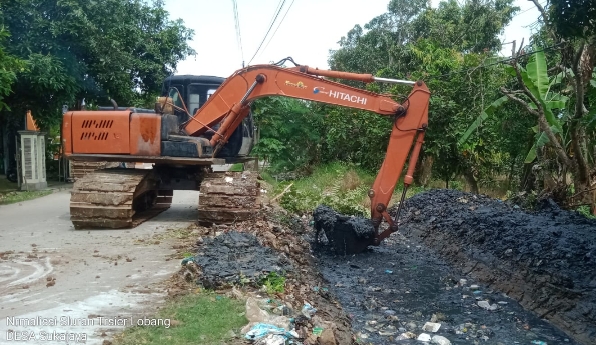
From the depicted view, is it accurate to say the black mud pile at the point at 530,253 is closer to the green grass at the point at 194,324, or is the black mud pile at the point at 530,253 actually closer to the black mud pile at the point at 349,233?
the black mud pile at the point at 349,233

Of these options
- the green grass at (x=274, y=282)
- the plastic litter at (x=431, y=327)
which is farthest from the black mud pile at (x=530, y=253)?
the green grass at (x=274, y=282)

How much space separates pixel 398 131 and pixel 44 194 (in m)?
11.9

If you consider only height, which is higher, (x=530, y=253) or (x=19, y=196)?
(x=530, y=253)

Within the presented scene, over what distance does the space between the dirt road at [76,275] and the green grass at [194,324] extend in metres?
0.25

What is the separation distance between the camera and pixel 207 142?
972 centimetres

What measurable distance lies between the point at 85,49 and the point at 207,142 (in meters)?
9.66

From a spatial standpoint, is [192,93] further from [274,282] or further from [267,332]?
[267,332]

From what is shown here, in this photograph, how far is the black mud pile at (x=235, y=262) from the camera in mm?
5589

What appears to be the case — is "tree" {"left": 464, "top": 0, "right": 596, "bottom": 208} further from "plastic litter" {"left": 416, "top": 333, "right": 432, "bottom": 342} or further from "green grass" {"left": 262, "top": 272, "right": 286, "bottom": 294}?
"green grass" {"left": 262, "top": 272, "right": 286, "bottom": 294}

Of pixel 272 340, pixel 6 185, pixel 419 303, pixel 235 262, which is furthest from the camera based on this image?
pixel 6 185

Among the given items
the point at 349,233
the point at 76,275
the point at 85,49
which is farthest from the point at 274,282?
the point at 85,49

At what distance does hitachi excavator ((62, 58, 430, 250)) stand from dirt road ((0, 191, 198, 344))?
711 millimetres

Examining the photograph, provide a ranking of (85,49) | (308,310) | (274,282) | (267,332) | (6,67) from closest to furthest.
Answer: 1. (267,332)
2. (308,310)
3. (274,282)
4. (6,67)
5. (85,49)

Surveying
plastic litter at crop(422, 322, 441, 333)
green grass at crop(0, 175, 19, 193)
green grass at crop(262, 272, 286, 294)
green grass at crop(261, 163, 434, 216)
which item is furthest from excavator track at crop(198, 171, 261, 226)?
green grass at crop(0, 175, 19, 193)
